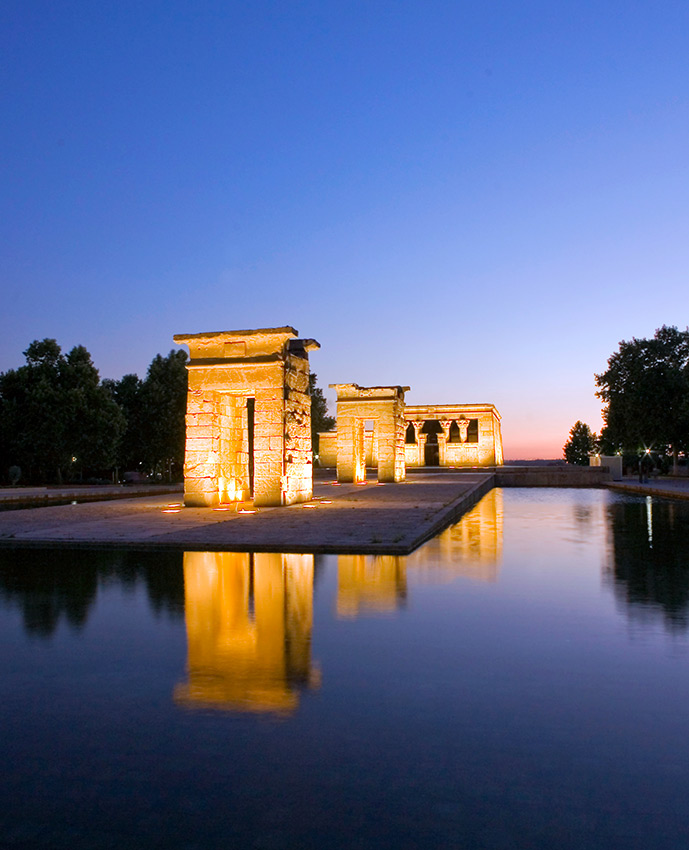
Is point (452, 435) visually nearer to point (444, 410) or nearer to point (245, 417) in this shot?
point (444, 410)

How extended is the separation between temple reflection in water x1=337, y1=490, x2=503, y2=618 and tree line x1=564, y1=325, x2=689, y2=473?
31.9m

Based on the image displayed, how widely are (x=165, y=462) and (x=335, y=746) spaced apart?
1692 inches

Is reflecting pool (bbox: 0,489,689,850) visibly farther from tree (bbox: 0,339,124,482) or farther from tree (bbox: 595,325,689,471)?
tree (bbox: 595,325,689,471)

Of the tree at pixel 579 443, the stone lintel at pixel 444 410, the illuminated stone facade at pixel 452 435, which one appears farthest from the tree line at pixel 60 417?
the tree at pixel 579 443

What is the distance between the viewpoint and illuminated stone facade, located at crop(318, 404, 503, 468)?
4678 cm

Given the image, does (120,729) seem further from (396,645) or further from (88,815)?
(396,645)

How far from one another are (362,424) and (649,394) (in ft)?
67.3

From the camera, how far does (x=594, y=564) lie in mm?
8391

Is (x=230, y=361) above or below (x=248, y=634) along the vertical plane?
above

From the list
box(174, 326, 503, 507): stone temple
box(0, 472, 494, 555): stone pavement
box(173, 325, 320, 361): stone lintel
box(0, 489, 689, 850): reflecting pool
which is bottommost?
box(0, 489, 689, 850): reflecting pool

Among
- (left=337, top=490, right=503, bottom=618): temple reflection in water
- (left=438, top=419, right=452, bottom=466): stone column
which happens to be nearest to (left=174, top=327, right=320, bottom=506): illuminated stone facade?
(left=337, top=490, right=503, bottom=618): temple reflection in water

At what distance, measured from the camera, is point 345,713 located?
358 cm

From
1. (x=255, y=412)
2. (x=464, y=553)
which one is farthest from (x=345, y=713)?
(x=255, y=412)

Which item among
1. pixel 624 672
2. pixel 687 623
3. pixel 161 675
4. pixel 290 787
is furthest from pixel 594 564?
pixel 290 787
